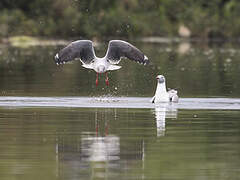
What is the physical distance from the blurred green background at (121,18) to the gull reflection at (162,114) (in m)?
40.2

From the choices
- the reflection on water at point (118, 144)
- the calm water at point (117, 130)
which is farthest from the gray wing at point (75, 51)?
the reflection on water at point (118, 144)

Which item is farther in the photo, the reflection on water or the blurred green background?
the blurred green background

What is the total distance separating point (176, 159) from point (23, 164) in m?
1.70

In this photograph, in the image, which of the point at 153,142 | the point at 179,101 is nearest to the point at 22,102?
the point at 179,101

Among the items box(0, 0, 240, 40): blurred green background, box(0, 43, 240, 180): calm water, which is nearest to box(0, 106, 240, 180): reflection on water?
box(0, 43, 240, 180): calm water

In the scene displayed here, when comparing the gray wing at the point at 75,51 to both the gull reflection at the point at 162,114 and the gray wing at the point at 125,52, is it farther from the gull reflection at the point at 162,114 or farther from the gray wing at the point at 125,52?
the gull reflection at the point at 162,114

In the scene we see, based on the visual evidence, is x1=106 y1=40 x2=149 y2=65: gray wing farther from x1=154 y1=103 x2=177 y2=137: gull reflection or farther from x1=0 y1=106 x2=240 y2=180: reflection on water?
x1=0 y1=106 x2=240 y2=180: reflection on water

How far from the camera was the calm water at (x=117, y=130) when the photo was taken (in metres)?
10.8

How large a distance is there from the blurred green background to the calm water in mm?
36335

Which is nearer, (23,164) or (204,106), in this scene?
(23,164)

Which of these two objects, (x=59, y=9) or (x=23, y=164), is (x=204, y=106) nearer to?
(x=23, y=164)

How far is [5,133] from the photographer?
44.4 ft

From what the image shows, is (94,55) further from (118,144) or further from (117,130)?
(118,144)

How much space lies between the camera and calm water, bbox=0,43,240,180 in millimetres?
10844
